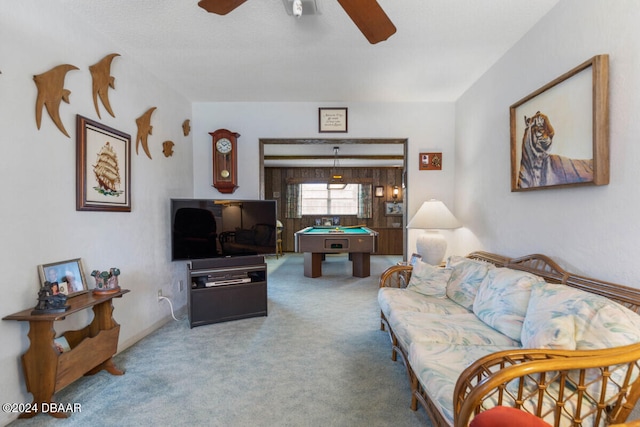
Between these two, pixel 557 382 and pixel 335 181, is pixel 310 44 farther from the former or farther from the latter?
pixel 335 181

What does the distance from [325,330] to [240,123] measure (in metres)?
2.80

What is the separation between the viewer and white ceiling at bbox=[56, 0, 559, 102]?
2.10 m

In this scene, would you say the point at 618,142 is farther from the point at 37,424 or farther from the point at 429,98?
the point at 37,424

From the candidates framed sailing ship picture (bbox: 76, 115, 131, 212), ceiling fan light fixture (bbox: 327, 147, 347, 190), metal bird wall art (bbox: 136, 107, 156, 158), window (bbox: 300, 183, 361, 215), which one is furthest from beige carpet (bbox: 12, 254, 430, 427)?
window (bbox: 300, 183, 361, 215)

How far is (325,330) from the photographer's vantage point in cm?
306

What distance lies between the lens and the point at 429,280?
276 centimetres

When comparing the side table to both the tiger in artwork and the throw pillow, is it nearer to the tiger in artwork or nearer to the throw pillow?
the throw pillow

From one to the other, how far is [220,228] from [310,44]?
6.65 ft

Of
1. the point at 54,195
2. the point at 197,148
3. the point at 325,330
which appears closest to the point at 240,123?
A: the point at 197,148

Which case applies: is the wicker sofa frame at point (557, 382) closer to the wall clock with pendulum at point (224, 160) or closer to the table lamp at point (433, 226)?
the table lamp at point (433, 226)

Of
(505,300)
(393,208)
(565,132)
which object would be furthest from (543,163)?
(393,208)

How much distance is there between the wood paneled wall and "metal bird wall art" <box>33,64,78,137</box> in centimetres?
658

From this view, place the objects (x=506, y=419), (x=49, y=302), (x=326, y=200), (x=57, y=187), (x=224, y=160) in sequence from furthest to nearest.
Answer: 1. (x=326, y=200)
2. (x=224, y=160)
3. (x=57, y=187)
4. (x=49, y=302)
5. (x=506, y=419)

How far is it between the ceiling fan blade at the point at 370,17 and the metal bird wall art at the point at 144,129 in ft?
7.44
